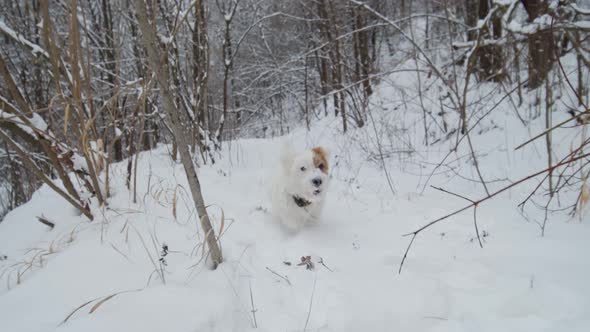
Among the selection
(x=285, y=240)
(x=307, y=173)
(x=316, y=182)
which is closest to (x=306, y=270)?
(x=285, y=240)

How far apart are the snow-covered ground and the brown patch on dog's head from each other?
54cm

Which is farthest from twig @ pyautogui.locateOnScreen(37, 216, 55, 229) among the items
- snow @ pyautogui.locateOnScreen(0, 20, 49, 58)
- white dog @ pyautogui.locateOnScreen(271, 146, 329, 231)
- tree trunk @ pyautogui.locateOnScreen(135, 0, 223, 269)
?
white dog @ pyautogui.locateOnScreen(271, 146, 329, 231)

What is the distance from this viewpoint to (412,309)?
1.51 m

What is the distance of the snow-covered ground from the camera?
4.51 feet

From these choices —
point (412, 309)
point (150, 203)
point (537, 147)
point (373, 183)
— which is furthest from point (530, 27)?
point (150, 203)

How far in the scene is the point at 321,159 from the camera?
10.0 ft

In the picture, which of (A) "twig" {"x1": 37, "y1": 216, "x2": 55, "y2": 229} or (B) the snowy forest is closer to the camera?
(B) the snowy forest

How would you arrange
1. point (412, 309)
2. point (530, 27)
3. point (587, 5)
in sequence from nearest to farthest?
point (412, 309) < point (530, 27) < point (587, 5)

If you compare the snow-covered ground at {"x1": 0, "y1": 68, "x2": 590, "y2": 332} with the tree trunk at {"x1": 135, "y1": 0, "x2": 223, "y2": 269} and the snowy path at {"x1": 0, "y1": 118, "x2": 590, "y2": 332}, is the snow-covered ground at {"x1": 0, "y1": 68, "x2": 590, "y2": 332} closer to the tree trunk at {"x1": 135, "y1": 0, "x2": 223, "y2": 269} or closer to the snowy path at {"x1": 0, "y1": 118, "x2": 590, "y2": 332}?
the snowy path at {"x1": 0, "y1": 118, "x2": 590, "y2": 332}

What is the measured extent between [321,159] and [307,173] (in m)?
0.26

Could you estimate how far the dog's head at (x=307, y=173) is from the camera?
2.83 meters

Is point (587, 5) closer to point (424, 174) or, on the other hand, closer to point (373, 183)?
point (424, 174)

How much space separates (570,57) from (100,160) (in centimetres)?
681

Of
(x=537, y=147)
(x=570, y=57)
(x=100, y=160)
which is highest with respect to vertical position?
(x=570, y=57)
